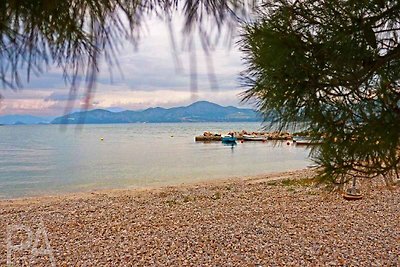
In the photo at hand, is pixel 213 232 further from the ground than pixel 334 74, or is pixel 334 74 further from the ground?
pixel 334 74

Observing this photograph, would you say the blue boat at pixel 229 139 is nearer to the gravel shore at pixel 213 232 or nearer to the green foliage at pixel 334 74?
the gravel shore at pixel 213 232

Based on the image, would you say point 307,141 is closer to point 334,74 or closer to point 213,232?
point 334,74

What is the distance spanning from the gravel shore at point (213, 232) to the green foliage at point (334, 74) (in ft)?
3.96

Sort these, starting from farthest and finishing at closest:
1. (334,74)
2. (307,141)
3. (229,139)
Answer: (229,139) → (307,141) → (334,74)

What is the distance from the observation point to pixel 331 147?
177cm

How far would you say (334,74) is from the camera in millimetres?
1607

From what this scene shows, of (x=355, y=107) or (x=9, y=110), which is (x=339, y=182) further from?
(x=9, y=110)

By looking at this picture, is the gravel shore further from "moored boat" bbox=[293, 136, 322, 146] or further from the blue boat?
the blue boat

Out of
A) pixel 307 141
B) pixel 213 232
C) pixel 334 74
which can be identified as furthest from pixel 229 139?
pixel 334 74

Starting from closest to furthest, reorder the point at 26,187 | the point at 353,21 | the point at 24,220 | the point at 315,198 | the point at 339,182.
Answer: the point at 353,21
the point at 339,182
the point at 24,220
the point at 315,198
the point at 26,187

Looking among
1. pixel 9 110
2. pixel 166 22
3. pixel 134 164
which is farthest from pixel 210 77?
pixel 134 164

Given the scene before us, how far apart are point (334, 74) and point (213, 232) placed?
3.48 meters

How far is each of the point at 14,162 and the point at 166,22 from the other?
19006 millimetres

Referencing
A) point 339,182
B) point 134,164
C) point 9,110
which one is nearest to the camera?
point 9,110
